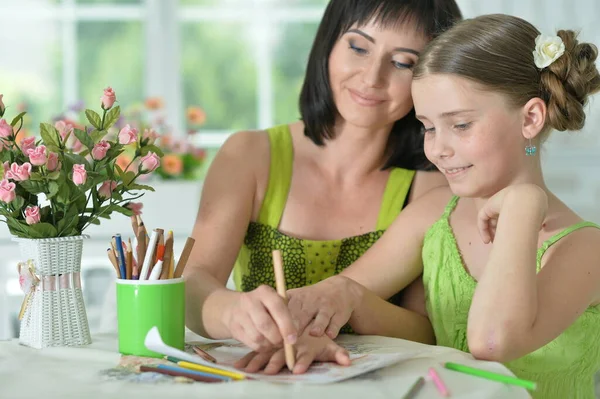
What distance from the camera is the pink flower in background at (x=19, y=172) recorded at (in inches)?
47.6

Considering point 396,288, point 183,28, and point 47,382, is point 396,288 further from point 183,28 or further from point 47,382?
point 183,28

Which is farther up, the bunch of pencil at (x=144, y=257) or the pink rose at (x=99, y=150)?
the pink rose at (x=99, y=150)

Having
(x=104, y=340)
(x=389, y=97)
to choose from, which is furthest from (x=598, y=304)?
(x=104, y=340)

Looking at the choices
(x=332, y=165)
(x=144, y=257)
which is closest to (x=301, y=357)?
(x=144, y=257)

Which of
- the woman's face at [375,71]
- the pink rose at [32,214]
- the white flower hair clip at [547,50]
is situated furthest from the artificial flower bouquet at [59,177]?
the white flower hair clip at [547,50]

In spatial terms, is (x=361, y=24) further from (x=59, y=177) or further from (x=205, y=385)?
(x=205, y=385)

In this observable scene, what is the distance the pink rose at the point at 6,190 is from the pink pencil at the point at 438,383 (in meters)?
0.62

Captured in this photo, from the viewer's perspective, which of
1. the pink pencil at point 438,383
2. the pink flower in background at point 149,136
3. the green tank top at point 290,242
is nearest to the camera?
the pink pencil at point 438,383

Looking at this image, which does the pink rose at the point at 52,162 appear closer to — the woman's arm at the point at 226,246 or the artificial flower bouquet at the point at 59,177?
the artificial flower bouquet at the point at 59,177

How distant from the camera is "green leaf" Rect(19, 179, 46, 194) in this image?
4.07ft

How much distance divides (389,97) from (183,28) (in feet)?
8.39

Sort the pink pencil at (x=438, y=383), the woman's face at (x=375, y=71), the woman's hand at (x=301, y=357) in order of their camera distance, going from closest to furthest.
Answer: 1. the pink pencil at (x=438, y=383)
2. the woman's hand at (x=301, y=357)
3. the woman's face at (x=375, y=71)

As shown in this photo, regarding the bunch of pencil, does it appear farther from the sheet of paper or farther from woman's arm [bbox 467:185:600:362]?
woman's arm [bbox 467:185:600:362]

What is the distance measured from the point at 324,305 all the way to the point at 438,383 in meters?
0.32
